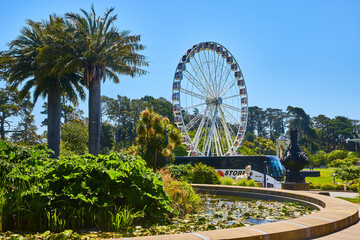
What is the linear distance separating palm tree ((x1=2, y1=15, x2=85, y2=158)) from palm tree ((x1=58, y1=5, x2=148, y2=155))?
5.33 feet

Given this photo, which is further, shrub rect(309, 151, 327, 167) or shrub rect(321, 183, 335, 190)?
shrub rect(309, 151, 327, 167)

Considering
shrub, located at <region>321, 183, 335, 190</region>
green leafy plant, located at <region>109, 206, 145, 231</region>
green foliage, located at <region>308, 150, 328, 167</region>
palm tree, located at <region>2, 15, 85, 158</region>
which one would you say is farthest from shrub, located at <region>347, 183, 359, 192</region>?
green foliage, located at <region>308, 150, 328, 167</region>

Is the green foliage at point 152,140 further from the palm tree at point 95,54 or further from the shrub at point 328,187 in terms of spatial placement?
the shrub at point 328,187

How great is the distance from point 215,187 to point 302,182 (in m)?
5.43

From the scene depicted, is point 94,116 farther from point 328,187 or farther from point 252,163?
point 328,187

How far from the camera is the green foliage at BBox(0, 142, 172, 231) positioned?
207 inches

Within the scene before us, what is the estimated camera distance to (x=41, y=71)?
85.9ft

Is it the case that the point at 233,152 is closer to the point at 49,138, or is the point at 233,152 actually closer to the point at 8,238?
the point at 49,138

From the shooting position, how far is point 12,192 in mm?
5332

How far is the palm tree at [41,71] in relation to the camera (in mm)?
26459

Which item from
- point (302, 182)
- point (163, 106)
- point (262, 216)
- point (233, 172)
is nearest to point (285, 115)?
point (163, 106)

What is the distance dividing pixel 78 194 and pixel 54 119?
930 inches

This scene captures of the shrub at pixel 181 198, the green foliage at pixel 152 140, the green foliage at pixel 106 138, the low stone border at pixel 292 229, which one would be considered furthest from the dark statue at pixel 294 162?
the green foliage at pixel 106 138

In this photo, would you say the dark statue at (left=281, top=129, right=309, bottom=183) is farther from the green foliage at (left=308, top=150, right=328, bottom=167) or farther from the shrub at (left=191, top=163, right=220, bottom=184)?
the green foliage at (left=308, top=150, right=328, bottom=167)
